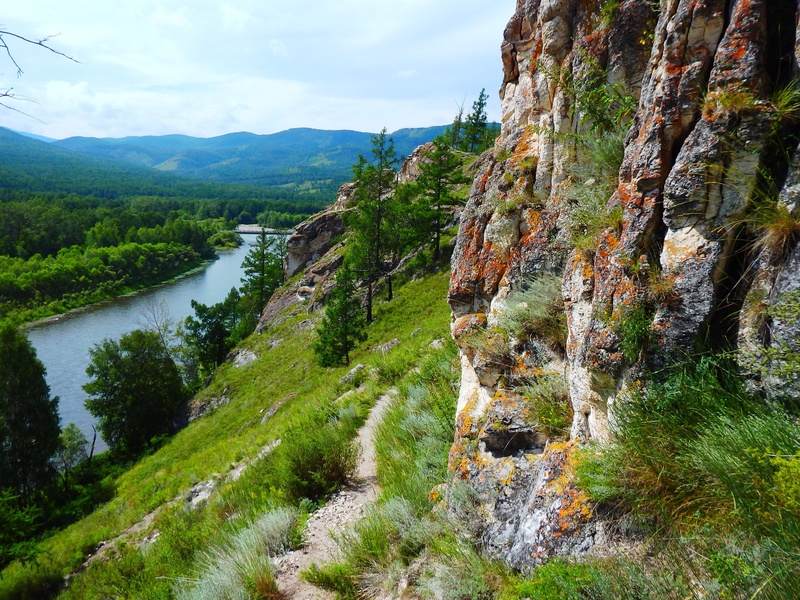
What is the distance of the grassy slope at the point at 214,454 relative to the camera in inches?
254

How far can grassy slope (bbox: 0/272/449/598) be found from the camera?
6.45m

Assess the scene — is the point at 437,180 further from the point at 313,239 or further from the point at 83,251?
the point at 83,251

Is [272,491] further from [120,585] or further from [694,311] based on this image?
[694,311]

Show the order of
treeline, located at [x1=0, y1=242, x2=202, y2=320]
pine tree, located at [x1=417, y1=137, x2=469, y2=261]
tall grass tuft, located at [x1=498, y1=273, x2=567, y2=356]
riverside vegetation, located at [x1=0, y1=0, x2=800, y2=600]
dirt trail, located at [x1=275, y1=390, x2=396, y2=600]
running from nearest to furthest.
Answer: riverside vegetation, located at [x1=0, y1=0, x2=800, y2=600] < dirt trail, located at [x1=275, y1=390, x2=396, y2=600] < tall grass tuft, located at [x1=498, y1=273, x2=567, y2=356] < pine tree, located at [x1=417, y1=137, x2=469, y2=261] < treeline, located at [x1=0, y1=242, x2=202, y2=320]

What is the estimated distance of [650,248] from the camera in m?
3.32

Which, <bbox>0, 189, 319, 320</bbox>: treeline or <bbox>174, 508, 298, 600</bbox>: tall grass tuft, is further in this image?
<bbox>0, 189, 319, 320</bbox>: treeline

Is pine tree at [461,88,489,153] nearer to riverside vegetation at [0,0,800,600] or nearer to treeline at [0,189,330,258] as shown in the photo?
riverside vegetation at [0,0,800,600]

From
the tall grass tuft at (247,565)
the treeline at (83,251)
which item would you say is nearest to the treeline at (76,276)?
the treeline at (83,251)

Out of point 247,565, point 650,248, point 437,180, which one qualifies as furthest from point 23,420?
point 650,248

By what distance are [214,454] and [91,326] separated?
49236mm

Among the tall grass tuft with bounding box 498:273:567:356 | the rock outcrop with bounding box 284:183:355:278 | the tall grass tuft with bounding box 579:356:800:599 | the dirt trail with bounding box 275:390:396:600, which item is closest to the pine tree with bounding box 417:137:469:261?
the rock outcrop with bounding box 284:183:355:278

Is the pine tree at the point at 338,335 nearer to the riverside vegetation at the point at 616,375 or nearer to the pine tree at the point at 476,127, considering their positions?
the riverside vegetation at the point at 616,375

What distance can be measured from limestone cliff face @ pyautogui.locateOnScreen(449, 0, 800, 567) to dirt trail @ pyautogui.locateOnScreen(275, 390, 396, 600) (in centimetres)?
182

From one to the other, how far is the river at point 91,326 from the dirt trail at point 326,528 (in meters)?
33.1
